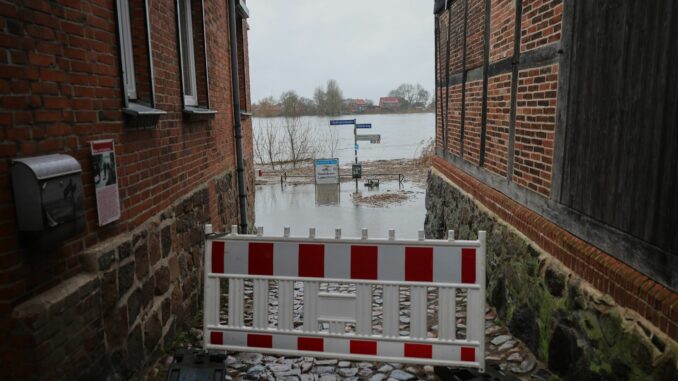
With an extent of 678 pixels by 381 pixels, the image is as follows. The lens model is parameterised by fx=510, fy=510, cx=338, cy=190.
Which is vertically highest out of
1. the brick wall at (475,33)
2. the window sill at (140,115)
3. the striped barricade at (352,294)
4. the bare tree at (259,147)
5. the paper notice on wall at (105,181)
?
the brick wall at (475,33)

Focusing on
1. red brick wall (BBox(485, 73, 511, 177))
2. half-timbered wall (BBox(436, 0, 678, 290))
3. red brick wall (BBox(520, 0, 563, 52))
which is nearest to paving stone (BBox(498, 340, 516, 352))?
half-timbered wall (BBox(436, 0, 678, 290))

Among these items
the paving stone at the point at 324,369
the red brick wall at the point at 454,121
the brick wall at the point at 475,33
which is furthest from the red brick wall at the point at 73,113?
the red brick wall at the point at 454,121

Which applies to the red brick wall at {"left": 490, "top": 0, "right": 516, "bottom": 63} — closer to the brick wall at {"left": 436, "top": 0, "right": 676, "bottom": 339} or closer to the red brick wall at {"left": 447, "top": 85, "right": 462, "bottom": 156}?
the brick wall at {"left": 436, "top": 0, "right": 676, "bottom": 339}

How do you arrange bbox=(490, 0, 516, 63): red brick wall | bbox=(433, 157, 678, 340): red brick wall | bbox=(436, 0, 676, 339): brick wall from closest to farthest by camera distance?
1. bbox=(433, 157, 678, 340): red brick wall
2. bbox=(436, 0, 676, 339): brick wall
3. bbox=(490, 0, 516, 63): red brick wall

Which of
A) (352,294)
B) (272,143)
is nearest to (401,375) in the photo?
(352,294)

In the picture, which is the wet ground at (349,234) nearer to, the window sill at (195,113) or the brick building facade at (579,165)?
the brick building facade at (579,165)

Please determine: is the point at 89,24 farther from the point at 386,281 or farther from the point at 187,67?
the point at 187,67

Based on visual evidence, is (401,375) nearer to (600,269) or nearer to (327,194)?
(600,269)

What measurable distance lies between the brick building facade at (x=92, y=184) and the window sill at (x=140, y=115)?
0.01m

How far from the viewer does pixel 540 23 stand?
13.7 feet

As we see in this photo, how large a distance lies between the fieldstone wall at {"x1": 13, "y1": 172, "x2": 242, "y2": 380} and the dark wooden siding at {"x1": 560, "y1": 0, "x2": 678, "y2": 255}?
9.78 ft

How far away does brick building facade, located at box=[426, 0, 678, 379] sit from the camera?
2.57m

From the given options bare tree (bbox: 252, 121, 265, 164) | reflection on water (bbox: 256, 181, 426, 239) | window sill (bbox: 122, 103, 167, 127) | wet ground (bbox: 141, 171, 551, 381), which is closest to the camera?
window sill (bbox: 122, 103, 167, 127)

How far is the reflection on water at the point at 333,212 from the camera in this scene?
11.3 meters
